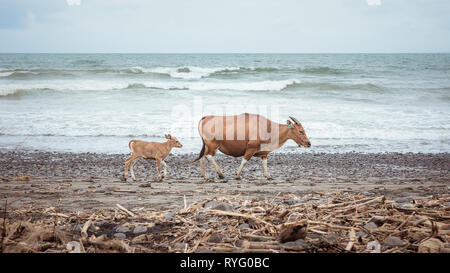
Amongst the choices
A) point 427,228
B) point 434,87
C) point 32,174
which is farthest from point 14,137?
point 434,87

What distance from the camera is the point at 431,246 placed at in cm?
318

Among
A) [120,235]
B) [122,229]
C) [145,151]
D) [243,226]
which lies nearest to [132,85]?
[145,151]

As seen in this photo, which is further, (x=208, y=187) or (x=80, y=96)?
(x=80, y=96)

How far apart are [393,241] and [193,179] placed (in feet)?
17.7

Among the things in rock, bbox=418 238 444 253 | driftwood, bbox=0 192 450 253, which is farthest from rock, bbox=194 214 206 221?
rock, bbox=418 238 444 253

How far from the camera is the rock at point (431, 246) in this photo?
3130mm

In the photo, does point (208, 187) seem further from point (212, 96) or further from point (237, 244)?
point (212, 96)

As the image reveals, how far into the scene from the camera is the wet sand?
6.09m

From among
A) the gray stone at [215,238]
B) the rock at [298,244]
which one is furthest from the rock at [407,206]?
the gray stone at [215,238]

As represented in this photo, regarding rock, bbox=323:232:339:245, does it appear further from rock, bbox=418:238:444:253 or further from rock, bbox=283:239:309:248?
rock, bbox=418:238:444:253

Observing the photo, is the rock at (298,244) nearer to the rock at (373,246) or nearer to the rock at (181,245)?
the rock at (373,246)
